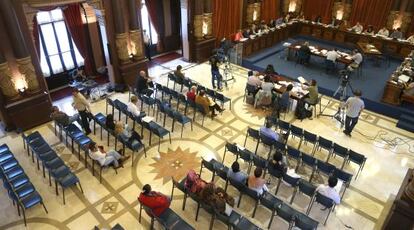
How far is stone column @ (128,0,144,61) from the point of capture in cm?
1114

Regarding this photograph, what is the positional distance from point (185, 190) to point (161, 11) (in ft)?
33.7

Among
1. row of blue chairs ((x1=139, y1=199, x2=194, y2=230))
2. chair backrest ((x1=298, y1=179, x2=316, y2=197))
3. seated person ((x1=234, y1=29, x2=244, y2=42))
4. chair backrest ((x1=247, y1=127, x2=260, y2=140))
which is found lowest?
row of blue chairs ((x1=139, y1=199, x2=194, y2=230))

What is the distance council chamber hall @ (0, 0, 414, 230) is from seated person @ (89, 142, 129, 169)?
0.03m

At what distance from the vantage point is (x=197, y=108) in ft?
32.6

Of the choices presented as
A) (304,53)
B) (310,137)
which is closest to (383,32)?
(304,53)

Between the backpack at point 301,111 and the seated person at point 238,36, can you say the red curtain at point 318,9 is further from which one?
the backpack at point 301,111

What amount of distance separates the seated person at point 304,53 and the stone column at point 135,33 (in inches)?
269

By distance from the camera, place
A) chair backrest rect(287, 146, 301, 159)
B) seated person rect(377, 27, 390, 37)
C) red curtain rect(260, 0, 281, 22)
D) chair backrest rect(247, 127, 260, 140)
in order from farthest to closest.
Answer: red curtain rect(260, 0, 281, 22) → seated person rect(377, 27, 390, 37) → chair backrest rect(247, 127, 260, 140) → chair backrest rect(287, 146, 301, 159)

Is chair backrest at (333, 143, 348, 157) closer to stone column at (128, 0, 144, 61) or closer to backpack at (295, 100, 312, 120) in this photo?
backpack at (295, 100, 312, 120)

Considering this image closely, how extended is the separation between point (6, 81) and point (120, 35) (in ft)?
12.8

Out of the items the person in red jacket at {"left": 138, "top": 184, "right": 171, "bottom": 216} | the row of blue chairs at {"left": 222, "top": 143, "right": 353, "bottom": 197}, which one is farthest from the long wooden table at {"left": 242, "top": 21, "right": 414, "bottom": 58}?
the person in red jacket at {"left": 138, "top": 184, "right": 171, "bottom": 216}

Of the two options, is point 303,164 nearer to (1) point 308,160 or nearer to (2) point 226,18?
(1) point 308,160

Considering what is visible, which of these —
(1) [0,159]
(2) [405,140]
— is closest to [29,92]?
(1) [0,159]

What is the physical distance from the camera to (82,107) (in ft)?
29.5
